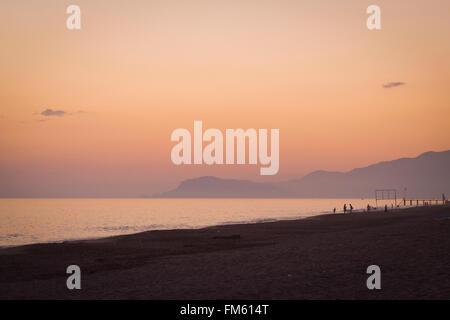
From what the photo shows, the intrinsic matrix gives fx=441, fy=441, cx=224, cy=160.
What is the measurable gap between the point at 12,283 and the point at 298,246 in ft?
49.2

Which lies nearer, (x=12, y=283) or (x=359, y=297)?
(x=359, y=297)

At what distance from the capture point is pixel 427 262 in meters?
18.0

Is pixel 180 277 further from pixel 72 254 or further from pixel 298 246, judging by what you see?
pixel 72 254

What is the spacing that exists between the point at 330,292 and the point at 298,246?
1139 cm
